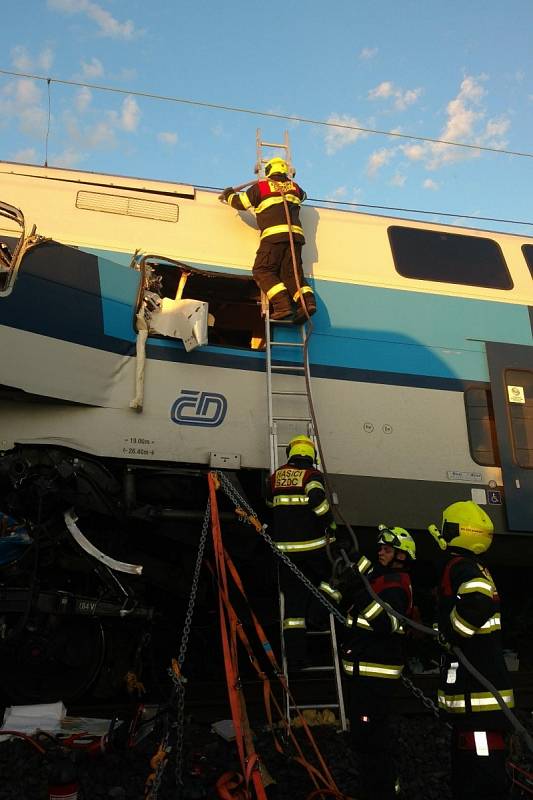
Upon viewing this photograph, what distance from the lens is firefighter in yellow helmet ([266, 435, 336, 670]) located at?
5.00 metres

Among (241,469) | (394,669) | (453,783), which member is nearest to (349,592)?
(394,669)

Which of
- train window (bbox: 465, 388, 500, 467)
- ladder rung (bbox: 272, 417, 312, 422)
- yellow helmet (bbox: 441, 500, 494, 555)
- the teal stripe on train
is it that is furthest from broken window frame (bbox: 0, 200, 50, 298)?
train window (bbox: 465, 388, 500, 467)

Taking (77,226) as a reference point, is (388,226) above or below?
above

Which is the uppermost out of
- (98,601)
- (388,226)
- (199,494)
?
(388,226)

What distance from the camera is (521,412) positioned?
21.1ft

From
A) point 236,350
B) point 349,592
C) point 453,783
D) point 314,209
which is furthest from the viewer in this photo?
point 314,209

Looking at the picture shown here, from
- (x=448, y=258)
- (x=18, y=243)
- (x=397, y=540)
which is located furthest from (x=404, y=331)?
(x=18, y=243)


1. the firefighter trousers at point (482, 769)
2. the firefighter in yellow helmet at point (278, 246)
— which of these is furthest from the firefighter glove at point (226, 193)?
the firefighter trousers at point (482, 769)

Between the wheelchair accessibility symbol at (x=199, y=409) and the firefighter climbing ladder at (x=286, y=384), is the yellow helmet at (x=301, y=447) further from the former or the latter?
the wheelchair accessibility symbol at (x=199, y=409)

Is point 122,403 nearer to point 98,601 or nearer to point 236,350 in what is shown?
point 236,350

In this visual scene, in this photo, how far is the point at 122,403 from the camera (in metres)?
5.49

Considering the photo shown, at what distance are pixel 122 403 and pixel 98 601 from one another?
1535 mm

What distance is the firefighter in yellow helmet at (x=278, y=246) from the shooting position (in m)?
6.04

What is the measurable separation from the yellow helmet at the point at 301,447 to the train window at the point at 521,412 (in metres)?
2.14
